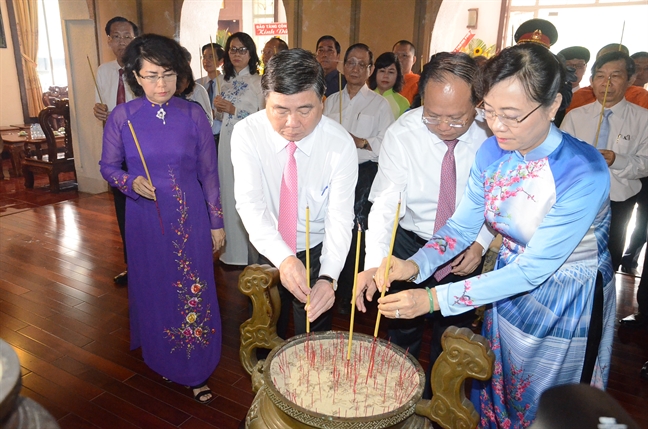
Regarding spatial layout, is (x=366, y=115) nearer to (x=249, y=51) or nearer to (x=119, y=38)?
(x=249, y=51)

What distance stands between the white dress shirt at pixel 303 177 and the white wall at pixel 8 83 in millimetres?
7515

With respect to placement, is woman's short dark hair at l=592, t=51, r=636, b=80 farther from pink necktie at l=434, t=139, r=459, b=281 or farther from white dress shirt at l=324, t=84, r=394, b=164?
pink necktie at l=434, t=139, r=459, b=281

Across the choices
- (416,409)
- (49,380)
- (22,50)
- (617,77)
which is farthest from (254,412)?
(22,50)

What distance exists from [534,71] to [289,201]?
32.4 inches

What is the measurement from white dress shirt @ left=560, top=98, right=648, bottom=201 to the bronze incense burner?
7.01 ft

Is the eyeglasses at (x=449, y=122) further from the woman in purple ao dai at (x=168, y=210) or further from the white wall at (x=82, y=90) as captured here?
the white wall at (x=82, y=90)

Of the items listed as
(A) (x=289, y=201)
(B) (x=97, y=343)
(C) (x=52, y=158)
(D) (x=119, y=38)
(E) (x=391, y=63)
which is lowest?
(B) (x=97, y=343)

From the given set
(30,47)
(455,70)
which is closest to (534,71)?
(455,70)

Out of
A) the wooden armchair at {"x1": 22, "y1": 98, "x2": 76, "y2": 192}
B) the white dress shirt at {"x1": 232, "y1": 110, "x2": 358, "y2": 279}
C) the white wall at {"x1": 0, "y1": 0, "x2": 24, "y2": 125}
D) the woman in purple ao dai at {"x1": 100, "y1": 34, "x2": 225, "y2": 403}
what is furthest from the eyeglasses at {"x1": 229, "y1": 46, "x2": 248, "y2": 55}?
the white wall at {"x1": 0, "y1": 0, "x2": 24, "y2": 125}

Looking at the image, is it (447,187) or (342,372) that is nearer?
(342,372)

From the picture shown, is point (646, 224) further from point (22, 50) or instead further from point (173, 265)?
point (22, 50)

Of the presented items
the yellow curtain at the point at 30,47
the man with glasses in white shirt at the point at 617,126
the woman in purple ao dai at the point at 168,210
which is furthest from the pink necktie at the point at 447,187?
the yellow curtain at the point at 30,47

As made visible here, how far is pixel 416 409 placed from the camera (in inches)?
39.6

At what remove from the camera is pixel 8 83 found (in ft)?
24.6
